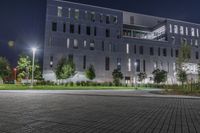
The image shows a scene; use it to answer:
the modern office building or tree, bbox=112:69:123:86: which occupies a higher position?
the modern office building

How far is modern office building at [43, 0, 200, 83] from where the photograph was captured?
55625mm

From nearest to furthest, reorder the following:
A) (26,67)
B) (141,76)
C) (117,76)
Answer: (26,67)
(117,76)
(141,76)

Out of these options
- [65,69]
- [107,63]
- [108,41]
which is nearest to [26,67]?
[65,69]

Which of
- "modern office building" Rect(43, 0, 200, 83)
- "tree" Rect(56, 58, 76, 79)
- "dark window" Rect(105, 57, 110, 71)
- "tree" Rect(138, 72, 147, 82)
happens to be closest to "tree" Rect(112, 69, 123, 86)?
"modern office building" Rect(43, 0, 200, 83)

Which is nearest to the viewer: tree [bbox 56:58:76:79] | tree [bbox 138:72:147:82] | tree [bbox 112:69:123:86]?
tree [bbox 56:58:76:79]

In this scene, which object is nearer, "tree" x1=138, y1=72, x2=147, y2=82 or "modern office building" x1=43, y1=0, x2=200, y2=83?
"modern office building" x1=43, y1=0, x2=200, y2=83

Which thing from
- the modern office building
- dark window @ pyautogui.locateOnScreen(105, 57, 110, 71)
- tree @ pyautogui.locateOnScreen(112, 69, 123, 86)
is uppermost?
the modern office building

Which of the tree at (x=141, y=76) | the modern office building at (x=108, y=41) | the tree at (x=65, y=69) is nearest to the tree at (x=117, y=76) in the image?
the modern office building at (x=108, y=41)

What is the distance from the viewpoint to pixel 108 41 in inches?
2422

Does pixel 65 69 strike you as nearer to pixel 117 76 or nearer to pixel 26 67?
pixel 26 67

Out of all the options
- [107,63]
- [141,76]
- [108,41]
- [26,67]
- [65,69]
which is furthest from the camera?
[141,76]

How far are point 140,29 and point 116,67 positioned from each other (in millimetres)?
23102

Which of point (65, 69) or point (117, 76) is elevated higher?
point (65, 69)

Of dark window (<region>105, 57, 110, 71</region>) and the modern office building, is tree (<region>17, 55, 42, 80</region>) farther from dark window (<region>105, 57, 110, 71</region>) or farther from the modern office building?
dark window (<region>105, 57, 110, 71</region>)
